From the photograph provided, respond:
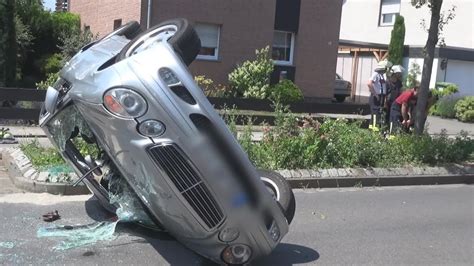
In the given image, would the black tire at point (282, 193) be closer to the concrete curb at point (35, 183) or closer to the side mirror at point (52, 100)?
the side mirror at point (52, 100)

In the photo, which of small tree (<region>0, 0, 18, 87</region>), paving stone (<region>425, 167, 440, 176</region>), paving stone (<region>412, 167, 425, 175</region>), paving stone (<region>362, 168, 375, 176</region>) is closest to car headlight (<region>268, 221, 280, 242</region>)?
paving stone (<region>362, 168, 375, 176</region>)

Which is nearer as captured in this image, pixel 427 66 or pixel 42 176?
pixel 42 176

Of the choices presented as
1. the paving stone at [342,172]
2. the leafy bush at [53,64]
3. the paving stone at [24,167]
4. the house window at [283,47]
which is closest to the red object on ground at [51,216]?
the paving stone at [24,167]

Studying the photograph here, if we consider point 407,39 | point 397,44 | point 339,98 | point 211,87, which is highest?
point 407,39

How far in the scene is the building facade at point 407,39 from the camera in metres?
27.9

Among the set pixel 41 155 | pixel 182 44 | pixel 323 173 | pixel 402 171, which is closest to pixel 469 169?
pixel 402 171

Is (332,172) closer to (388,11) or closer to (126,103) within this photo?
(126,103)

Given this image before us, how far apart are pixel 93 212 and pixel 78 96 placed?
7.55ft

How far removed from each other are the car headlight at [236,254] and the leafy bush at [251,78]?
595 inches

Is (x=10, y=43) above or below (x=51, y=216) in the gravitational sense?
above

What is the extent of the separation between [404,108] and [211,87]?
8.79 metres

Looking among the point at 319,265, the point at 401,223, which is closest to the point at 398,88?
the point at 401,223

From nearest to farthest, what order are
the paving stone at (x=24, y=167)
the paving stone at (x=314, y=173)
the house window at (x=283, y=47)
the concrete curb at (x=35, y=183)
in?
the concrete curb at (x=35, y=183) < the paving stone at (x=24, y=167) < the paving stone at (x=314, y=173) < the house window at (x=283, y=47)

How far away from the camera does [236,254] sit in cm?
442
